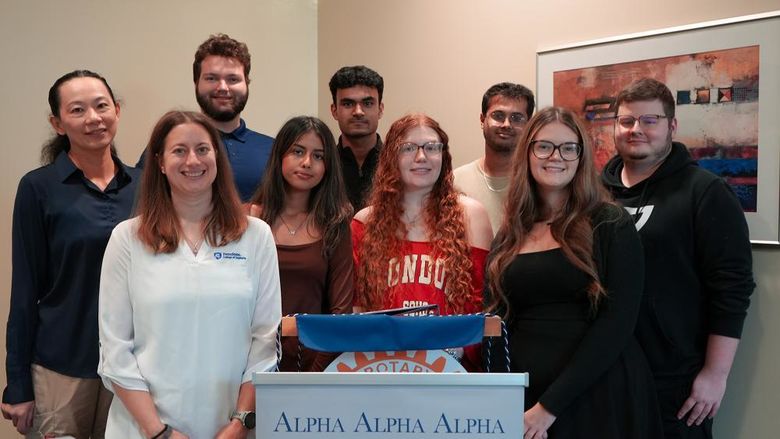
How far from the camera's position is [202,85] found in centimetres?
316

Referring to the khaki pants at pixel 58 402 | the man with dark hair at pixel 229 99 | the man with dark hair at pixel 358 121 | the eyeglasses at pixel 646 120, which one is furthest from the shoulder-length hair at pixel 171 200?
the eyeglasses at pixel 646 120

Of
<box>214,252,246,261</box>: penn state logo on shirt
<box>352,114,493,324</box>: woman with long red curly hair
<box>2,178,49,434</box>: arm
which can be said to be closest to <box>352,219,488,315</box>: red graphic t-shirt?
<box>352,114,493,324</box>: woman with long red curly hair

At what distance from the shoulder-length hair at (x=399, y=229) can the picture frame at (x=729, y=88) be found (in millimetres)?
1112

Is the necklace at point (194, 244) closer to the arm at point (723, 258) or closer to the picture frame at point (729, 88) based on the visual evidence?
the arm at point (723, 258)

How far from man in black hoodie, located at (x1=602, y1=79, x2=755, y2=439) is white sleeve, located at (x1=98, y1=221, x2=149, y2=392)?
167 centimetres

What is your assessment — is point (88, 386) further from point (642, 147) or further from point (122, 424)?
point (642, 147)

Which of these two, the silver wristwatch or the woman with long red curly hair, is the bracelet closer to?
the silver wristwatch

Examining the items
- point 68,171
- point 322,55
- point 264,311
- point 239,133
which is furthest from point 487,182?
point 322,55

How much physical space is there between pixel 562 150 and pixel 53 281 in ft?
5.93

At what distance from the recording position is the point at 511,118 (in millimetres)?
3094

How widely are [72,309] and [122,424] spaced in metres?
0.61

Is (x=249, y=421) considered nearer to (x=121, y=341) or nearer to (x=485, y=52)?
(x=121, y=341)

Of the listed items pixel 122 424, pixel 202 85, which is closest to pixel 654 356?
pixel 122 424

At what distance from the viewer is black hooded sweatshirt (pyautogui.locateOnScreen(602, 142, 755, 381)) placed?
2416 mm
